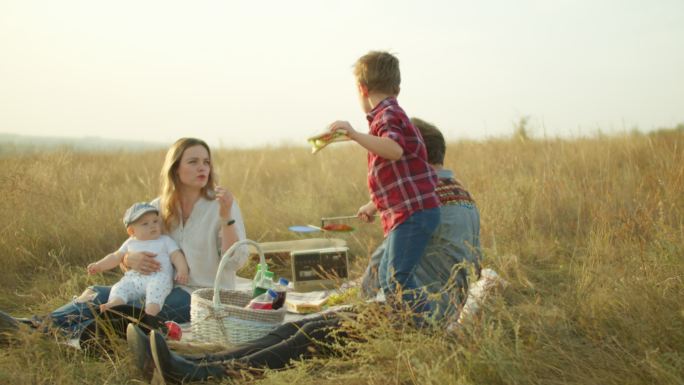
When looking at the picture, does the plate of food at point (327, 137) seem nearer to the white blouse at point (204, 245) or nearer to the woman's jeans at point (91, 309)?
the white blouse at point (204, 245)

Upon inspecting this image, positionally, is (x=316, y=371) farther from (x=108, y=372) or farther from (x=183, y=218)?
(x=183, y=218)

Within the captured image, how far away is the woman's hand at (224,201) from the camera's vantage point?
4105 mm

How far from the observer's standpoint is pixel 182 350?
3.61 meters

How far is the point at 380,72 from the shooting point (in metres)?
3.67

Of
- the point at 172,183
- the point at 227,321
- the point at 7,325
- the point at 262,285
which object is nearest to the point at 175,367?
the point at 227,321

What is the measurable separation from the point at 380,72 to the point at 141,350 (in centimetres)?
179

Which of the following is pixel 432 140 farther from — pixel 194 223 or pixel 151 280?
pixel 151 280

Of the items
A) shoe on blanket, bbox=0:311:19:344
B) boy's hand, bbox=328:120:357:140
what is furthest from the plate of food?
shoe on blanket, bbox=0:311:19:344

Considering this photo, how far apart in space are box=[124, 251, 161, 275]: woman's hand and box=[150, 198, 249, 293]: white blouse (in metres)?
0.22

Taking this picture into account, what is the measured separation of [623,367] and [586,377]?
0.16m

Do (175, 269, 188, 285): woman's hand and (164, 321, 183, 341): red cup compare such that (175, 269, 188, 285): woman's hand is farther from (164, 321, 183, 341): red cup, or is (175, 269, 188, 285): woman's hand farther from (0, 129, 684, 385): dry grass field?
(0, 129, 684, 385): dry grass field

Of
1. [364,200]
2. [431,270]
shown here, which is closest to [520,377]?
[431,270]

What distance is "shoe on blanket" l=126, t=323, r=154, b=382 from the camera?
3098 mm

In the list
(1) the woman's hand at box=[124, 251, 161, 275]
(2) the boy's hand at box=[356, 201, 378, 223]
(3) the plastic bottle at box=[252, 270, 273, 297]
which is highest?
(2) the boy's hand at box=[356, 201, 378, 223]
